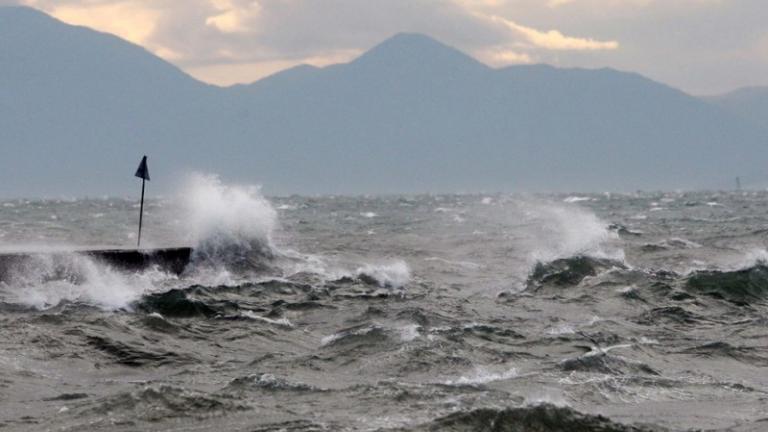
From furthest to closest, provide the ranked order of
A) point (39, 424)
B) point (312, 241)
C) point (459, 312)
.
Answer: point (312, 241), point (459, 312), point (39, 424)

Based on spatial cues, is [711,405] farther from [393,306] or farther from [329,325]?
[393,306]

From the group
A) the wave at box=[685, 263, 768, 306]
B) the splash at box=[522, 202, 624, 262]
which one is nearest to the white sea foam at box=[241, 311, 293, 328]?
the wave at box=[685, 263, 768, 306]

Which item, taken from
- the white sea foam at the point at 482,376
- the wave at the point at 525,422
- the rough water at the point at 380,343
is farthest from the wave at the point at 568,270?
the wave at the point at 525,422

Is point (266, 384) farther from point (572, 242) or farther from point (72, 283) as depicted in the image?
point (572, 242)

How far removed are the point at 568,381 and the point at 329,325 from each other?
212 inches

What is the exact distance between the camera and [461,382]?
35.8 ft

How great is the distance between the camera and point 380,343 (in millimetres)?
13344

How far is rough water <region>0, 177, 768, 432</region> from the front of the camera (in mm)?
9547

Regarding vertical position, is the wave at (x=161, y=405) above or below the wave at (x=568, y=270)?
below

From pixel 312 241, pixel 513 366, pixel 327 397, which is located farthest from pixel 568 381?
pixel 312 241

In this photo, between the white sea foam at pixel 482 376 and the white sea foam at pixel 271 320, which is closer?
the white sea foam at pixel 482 376

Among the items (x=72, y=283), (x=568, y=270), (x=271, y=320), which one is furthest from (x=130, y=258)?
(x=568, y=270)

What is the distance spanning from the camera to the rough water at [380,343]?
955cm

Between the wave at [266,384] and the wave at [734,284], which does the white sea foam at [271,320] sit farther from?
the wave at [734,284]
